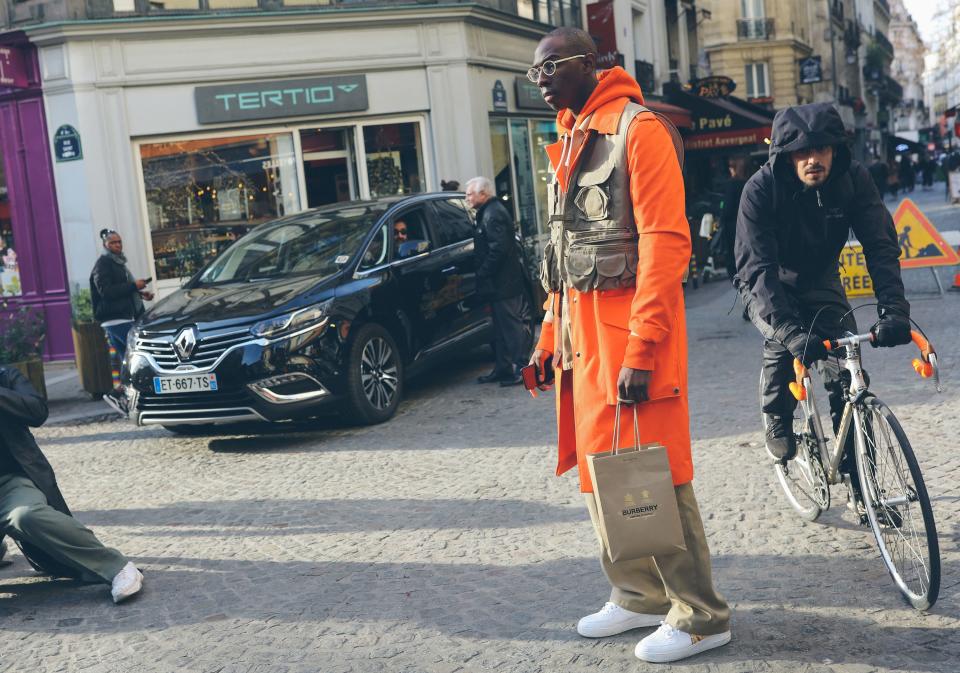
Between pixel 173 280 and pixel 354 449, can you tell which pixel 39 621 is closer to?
pixel 354 449

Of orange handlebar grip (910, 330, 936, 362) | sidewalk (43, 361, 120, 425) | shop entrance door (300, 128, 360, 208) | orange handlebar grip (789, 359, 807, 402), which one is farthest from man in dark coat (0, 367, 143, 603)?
shop entrance door (300, 128, 360, 208)

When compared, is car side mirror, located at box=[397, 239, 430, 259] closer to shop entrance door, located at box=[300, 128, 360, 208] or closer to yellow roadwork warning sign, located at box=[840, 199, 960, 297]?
yellow roadwork warning sign, located at box=[840, 199, 960, 297]

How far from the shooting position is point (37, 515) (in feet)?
16.5

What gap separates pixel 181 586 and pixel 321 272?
13.5 ft

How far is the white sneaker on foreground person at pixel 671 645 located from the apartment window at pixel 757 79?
43.8 m

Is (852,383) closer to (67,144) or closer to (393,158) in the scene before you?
(67,144)

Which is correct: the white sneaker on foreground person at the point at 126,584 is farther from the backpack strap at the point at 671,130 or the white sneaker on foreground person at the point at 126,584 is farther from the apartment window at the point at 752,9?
the apartment window at the point at 752,9

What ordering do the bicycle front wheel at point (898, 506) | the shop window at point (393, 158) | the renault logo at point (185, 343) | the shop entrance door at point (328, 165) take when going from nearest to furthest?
the bicycle front wheel at point (898, 506), the renault logo at point (185, 343), the shop entrance door at point (328, 165), the shop window at point (393, 158)

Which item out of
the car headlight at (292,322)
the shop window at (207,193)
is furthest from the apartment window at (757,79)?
the car headlight at (292,322)

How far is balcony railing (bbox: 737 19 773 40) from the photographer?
44531 millimetres

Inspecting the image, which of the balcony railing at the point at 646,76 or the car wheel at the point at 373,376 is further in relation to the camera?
the balcony railing at the point at 646,76

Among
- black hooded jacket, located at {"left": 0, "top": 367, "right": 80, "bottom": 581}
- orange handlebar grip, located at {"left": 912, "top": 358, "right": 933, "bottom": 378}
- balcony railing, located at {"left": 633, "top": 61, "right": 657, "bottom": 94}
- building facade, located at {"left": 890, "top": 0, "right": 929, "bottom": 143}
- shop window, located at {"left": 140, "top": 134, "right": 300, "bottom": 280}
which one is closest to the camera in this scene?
orange handlebar grip, located at {"left": 912, "top": 358, "right": 933, "bottom": 378}

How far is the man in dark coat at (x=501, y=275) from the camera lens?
32.2 feet

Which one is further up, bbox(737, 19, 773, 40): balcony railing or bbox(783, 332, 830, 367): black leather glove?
bbox(737, 19, 773, 40): balcony railing
